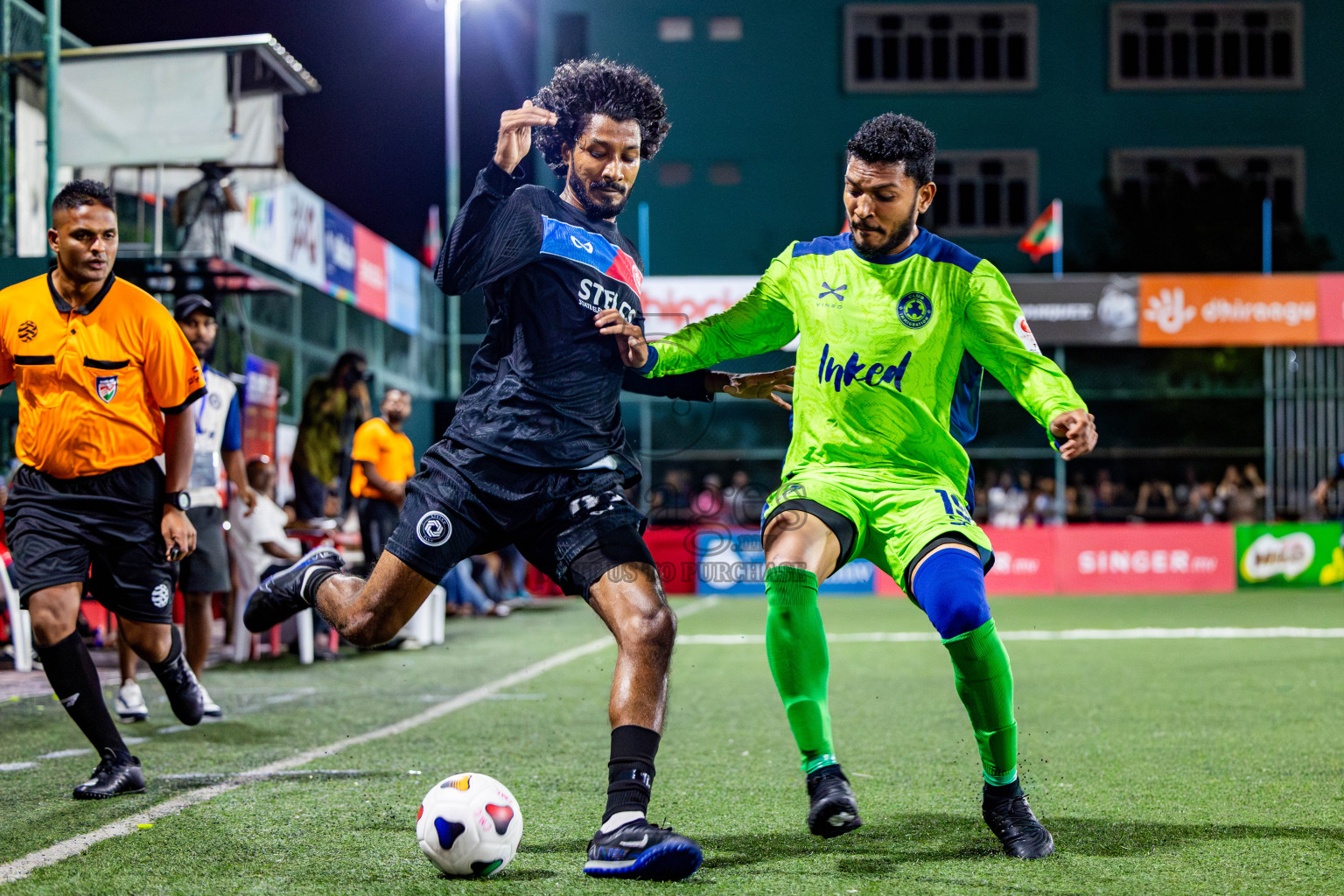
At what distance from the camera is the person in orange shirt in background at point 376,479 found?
10.5 metres

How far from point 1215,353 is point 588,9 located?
16.3m

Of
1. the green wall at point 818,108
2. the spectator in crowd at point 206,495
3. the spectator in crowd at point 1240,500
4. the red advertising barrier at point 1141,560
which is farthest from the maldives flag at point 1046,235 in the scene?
the spectator in crowd at point 206,495

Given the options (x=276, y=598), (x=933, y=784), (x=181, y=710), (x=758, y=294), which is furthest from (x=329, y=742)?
(x=758, y=294)

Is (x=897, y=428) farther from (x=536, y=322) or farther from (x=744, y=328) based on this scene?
(x=536, y=322)

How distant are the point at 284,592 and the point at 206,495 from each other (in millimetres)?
3658

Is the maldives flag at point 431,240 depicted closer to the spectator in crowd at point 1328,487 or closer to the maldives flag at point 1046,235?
the maldives flag at point 1046,235

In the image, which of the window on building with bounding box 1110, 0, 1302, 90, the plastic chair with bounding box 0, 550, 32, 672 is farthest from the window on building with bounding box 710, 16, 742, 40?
the plastic chair with bounding box 0, 550, 32, 672

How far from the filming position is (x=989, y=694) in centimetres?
392

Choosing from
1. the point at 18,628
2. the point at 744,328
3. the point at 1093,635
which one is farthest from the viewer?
the point at 1093,635

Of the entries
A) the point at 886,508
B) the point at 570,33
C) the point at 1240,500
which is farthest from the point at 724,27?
the point at 886,508

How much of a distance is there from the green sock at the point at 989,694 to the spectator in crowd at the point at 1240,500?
21.8 m

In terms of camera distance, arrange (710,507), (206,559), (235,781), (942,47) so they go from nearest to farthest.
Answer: (235,781), (206,559), (710,507), (942,47)

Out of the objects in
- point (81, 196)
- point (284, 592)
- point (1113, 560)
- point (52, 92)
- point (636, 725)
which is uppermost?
point (52, 92)

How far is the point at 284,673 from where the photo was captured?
962cm
